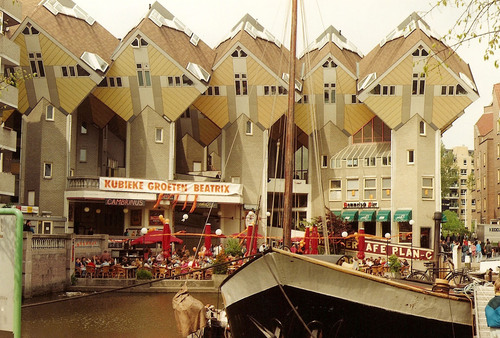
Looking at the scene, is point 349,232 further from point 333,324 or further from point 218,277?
point 333,324

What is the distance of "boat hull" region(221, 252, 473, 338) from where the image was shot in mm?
17938

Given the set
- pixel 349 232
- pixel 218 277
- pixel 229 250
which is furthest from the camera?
pixel 349 232

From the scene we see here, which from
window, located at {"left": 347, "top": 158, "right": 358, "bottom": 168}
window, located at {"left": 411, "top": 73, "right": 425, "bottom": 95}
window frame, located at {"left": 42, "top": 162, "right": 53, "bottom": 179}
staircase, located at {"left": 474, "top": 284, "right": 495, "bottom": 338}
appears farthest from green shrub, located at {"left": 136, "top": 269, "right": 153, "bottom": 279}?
window, located at {"left": 411, "top": 73, "right": 425, "bottom": 95}

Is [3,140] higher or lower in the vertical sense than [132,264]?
higher

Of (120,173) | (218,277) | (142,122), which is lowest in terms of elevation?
(218,277)

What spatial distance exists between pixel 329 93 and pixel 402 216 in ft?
43.5

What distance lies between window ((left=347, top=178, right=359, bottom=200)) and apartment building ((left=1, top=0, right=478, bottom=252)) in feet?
0.29

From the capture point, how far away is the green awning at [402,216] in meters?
60.3

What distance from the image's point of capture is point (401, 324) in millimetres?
18250

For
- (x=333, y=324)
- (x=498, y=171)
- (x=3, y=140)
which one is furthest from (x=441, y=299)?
(x=498, y=171)

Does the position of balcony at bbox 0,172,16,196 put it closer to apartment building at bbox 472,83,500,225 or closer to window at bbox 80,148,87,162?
window at bbox 80,148,87,162

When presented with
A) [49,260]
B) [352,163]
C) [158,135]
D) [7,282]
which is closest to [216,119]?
[158,135]

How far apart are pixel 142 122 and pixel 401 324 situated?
45.5m

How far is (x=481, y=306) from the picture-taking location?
677 inches
